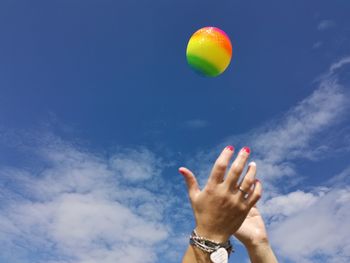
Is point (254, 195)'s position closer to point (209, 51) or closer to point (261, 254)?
point (261, 254)

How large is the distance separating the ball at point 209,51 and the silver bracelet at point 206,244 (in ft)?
17.8

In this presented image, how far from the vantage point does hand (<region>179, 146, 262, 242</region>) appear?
2.94 m

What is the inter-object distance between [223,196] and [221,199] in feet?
0.10

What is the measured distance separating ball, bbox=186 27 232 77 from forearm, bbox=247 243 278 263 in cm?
435

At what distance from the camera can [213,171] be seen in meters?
2.94

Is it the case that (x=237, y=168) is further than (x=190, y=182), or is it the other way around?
(x=190, y=182)

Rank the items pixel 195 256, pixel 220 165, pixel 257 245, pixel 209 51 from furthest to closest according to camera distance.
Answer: pixel 209 51, pixel 257 245, pixel 195 256, pixel 220 165

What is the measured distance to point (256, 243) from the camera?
15.9 feet

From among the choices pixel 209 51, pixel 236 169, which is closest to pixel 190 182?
pixel 236 169

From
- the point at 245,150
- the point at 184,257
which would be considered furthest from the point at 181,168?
the point at 184,257

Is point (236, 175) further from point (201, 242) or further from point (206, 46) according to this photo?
point (206, 46)

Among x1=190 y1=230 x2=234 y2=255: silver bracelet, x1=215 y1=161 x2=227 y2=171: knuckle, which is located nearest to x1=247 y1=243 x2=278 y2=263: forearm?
x1=190 y1=230 x2=234 y2=255: silver bracelet

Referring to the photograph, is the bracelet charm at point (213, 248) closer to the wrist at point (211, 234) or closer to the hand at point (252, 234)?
the wrist at point (211, 234)

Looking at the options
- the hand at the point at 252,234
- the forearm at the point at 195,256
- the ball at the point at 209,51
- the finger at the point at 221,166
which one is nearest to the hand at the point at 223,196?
the finger at the point at 221,166
